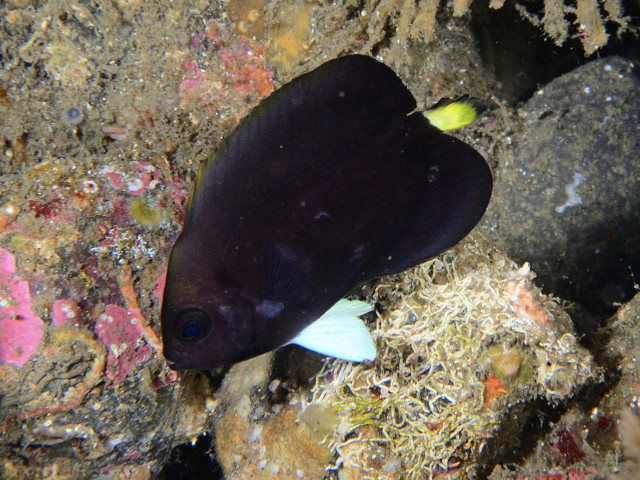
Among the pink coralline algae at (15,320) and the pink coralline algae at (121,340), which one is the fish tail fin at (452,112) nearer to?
the pink coralline algae at (121,340)

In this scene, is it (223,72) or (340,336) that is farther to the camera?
(223,72)

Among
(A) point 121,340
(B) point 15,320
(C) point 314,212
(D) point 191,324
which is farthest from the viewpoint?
(A) point 121,340

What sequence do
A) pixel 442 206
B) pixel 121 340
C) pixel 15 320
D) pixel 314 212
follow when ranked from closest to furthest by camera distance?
pixel 314 212
pixel 442 206
pixel 15 320
pixel 121 340

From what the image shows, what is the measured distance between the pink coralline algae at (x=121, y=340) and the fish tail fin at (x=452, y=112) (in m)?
1.98

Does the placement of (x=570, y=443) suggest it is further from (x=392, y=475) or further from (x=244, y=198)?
(x=244, y=198)

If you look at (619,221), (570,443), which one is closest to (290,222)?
(570,443)

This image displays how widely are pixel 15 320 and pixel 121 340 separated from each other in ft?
1.72

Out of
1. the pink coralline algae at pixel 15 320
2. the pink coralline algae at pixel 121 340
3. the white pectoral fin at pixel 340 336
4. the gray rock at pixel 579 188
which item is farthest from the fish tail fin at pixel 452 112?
the pink coralline algae at pixel 15 320

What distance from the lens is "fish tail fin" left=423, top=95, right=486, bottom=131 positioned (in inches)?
76.0

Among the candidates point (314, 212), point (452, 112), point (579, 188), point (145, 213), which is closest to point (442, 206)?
point (452, 112)

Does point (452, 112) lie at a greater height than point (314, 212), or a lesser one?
greater

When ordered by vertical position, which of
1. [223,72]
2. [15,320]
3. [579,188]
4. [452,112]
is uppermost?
[223,72]

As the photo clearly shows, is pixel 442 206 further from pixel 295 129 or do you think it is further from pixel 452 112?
pixel 295 129

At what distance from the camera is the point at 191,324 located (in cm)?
173
